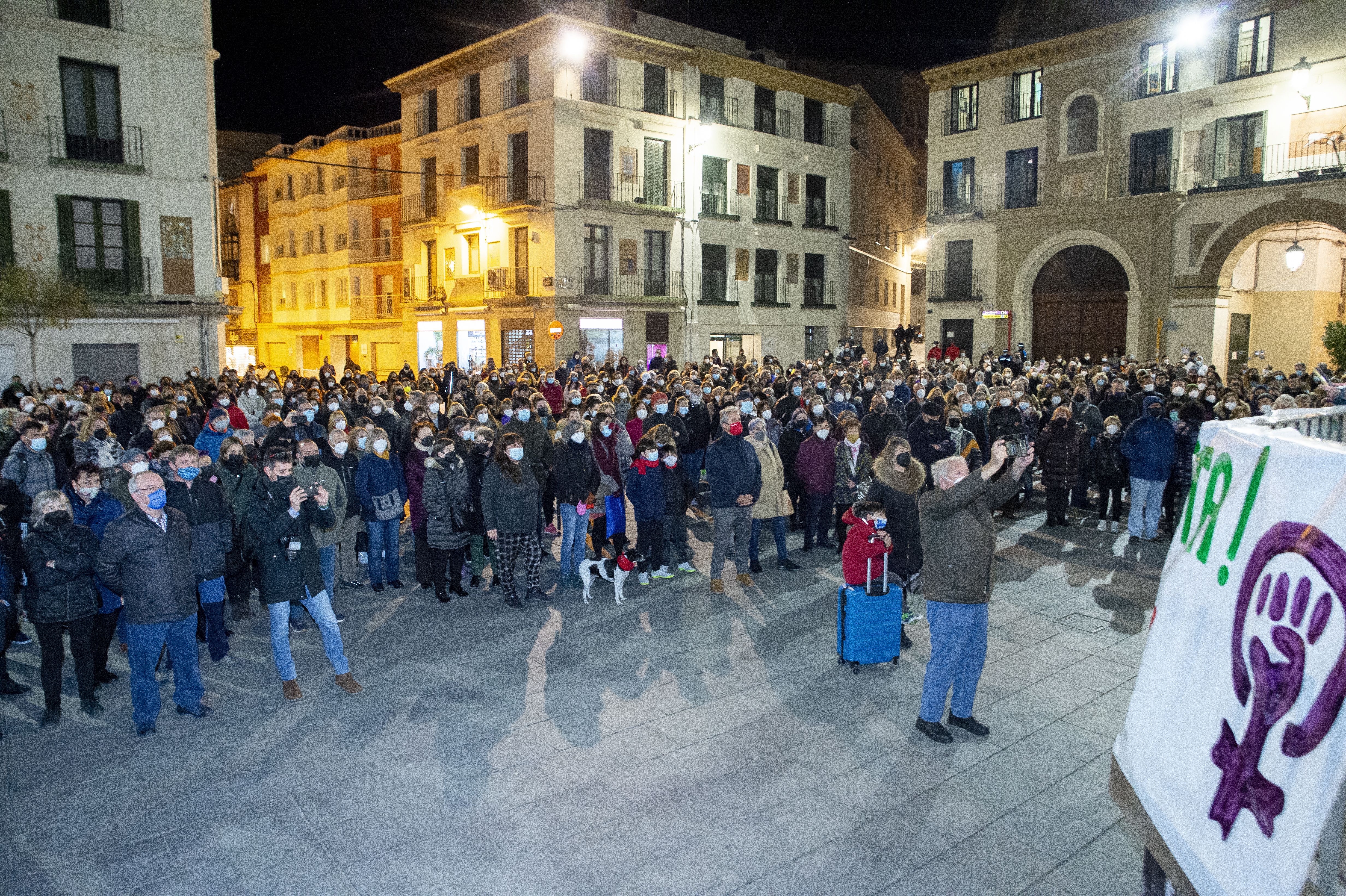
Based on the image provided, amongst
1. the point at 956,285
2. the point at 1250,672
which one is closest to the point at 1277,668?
the point at 1250,672

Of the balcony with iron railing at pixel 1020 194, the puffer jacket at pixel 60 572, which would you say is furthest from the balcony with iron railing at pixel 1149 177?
the puffer jacket at pixel 60 572

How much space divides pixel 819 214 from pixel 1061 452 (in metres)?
29.2

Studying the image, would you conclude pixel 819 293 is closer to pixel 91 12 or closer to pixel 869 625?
pixel 91 12

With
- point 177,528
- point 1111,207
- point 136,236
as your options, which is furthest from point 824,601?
point 1111,207

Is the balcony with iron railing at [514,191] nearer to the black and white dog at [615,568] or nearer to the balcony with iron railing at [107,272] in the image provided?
the balcony with iron railing at [107,272]

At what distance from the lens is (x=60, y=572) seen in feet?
21.1

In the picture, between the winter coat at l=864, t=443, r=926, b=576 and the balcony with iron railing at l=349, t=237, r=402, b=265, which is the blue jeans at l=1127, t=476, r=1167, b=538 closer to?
the winter coat at l=864, t=443, r=926, b=576

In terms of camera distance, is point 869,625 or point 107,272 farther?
point 107,272

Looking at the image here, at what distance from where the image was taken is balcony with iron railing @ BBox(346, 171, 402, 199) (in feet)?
145

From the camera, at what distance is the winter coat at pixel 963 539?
5883 millimetres

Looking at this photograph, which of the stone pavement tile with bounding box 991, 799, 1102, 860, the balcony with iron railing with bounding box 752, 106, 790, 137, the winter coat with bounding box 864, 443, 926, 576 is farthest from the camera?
the balcony with iron railing with bounding box 752, 106, 790, 137

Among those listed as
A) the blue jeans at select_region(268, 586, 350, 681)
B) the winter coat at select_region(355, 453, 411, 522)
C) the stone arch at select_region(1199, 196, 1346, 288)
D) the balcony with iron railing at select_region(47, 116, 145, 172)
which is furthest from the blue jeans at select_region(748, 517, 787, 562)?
the stone arch at select_region(1199, 196, 1346, 288)

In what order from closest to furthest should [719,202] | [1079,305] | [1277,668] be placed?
[1277,668], [1079,305], [719,202]

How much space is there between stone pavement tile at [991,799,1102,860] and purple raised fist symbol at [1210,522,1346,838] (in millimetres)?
2238
